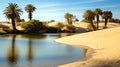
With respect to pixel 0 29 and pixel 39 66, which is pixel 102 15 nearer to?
pixel 0 29

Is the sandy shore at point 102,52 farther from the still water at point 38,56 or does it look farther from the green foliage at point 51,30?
the green foliage at point 51,30

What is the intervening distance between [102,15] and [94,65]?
11885 cm

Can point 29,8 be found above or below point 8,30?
above

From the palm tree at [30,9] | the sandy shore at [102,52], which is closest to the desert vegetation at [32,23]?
the palm tree at [30,9]

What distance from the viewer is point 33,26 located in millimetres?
115812

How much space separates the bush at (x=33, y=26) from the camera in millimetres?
114562

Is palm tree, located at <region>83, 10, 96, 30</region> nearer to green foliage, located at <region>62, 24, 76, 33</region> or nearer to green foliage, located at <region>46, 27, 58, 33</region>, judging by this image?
green foliage, located at <region>62, 24, 76, 33</region>

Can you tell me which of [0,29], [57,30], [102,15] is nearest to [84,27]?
[102,15]

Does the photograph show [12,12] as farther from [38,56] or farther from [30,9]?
[38,56]

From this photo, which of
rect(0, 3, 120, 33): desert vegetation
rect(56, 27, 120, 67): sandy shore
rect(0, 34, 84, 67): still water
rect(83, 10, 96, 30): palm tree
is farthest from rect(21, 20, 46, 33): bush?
rect(0, 34, 84, 67): still water

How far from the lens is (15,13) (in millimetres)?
115562

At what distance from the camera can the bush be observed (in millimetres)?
114562

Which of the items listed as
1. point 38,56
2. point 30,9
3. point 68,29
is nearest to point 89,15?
point 68,29

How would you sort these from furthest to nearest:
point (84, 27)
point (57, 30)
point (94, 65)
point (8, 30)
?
point (84, 27) → point (57, 30) → point (8, 30) → point (94, 65)
